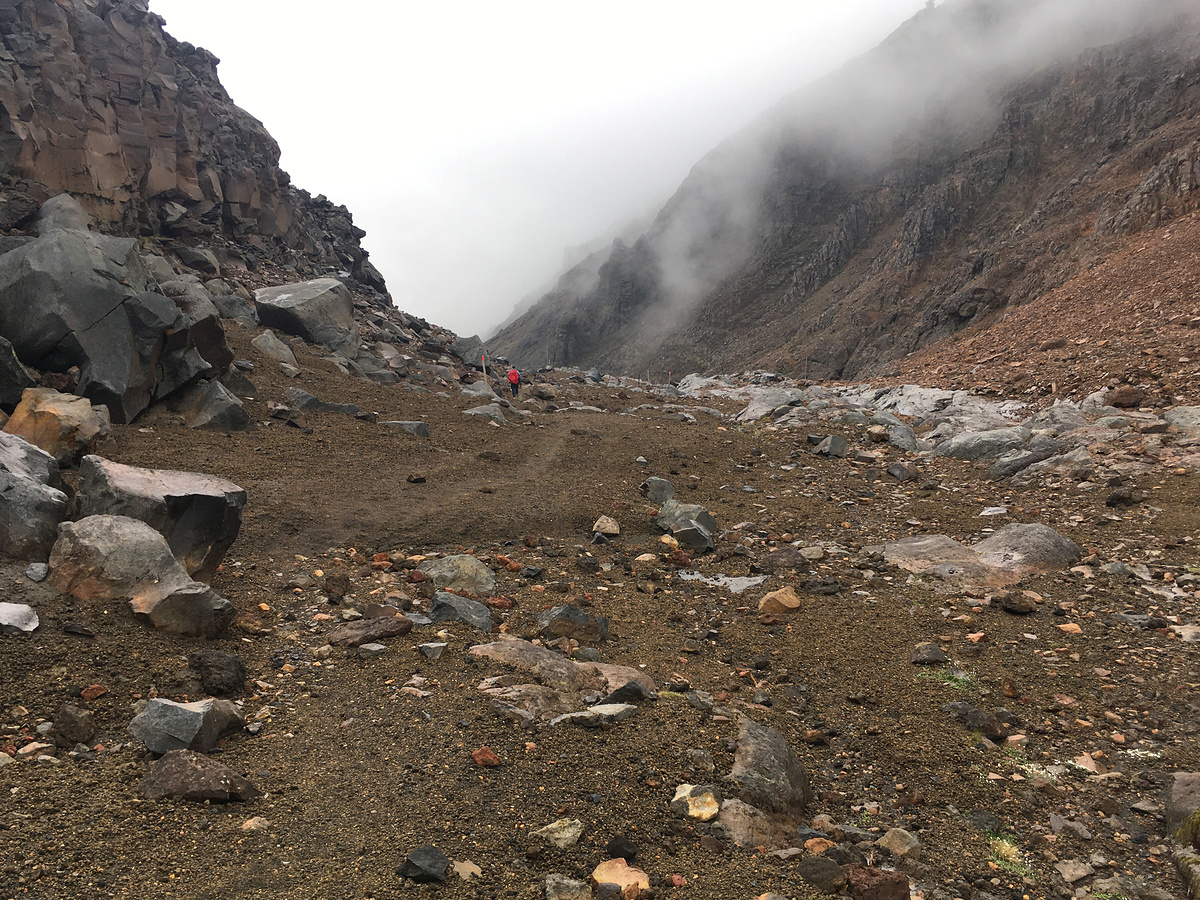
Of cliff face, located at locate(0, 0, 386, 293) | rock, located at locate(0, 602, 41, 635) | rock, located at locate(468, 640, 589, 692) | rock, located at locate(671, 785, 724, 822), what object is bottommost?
rock, located at locate(671, 785, 724, 822)

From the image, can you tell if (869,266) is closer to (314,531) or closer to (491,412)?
(491,412)

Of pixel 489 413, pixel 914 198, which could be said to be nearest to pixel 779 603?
pixel 489 413

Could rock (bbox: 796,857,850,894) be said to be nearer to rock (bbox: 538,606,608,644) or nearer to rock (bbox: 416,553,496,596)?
rock (bbox: 538,606,608,644)

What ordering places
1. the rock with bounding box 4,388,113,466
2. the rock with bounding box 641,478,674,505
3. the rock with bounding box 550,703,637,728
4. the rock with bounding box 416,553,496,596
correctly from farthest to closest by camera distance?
the rock with bounding box 641,478,674,505 → the rock with bounding box 4,388,113,466 → the rock with bounding box 416,553,496,596 → the rock with bounding box 550,703,637,728

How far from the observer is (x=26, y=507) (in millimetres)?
5281

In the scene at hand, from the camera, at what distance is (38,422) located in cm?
780

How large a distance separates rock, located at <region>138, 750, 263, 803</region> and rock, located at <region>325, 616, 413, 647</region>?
2.01 m

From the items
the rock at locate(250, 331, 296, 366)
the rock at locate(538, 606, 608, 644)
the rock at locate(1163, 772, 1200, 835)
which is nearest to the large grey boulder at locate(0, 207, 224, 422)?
the rock at locate(250, 331, 296, 366)

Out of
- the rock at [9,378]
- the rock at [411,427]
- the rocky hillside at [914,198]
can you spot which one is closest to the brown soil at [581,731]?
the rock at [9,378]

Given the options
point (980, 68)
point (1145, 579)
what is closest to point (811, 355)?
point (980, 68)

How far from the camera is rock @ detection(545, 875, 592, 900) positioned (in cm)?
310

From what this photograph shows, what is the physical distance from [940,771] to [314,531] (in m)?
7.26

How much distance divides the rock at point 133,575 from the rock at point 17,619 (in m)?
0.37

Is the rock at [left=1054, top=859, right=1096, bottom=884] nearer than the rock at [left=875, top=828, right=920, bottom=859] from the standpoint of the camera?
Yes
